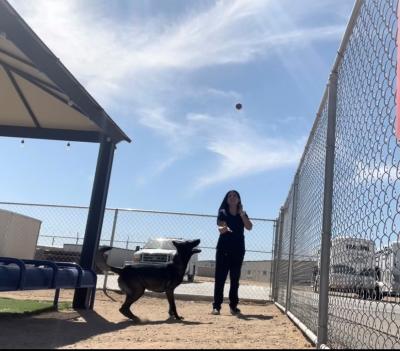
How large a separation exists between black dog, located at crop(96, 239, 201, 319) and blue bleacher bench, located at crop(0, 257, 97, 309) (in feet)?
1.51

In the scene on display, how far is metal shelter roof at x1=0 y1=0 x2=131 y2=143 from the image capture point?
617 cm

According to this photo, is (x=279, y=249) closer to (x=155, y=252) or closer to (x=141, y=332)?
(x=155, y=252)

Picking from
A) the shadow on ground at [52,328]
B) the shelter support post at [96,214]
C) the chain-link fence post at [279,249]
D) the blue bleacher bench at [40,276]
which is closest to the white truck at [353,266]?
the shadow on ground at [52,328]

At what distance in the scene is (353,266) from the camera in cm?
346

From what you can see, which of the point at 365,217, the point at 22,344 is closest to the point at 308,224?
the point at 365,217

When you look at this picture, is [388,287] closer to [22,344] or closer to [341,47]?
[341,47]

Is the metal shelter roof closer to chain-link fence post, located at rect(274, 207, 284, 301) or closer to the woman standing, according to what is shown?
the woman standing

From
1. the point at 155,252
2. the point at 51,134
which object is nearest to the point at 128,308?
the point at 51,134

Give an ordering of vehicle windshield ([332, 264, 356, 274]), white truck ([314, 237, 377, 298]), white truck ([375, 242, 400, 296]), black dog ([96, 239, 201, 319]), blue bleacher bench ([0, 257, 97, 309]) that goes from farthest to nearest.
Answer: black dog ([96, 239, 201, 319])
blue bleacher bench ([0, 257, 97, 309])
vehicle windshield ([332, 264, 356, 274])
white truck ([314, 237, 377, 298])
white truck ([375, 242, 400, 296])

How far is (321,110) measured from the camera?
521 cm

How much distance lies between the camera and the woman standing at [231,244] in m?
7.65

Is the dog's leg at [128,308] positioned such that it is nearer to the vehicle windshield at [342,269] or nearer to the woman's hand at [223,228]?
the woman's hand at [223,228]

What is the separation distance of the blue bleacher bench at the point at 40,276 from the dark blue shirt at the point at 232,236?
205 cm

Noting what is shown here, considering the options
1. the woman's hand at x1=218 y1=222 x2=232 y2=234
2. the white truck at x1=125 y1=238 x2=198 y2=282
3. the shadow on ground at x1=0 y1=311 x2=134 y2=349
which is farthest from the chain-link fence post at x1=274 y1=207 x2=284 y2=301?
the shadow on ground at x1=0 y1=311 x2=134 y2=349
